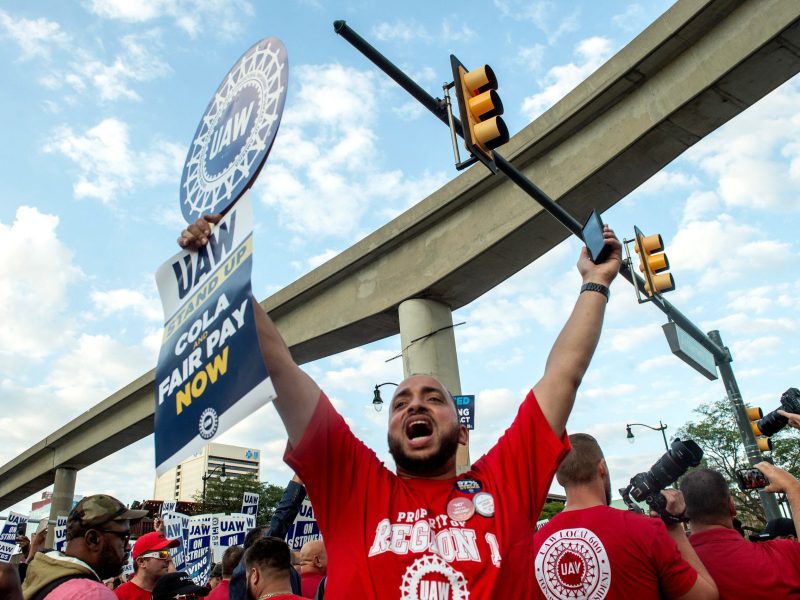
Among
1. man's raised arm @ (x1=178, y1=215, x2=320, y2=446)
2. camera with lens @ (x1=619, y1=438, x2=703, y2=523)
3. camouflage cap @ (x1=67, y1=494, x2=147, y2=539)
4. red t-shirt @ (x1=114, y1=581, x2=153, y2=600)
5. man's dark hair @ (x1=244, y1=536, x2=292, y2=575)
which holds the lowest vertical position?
red t-shirt @ (x1=114, y1=581, x2=153, y2=600)

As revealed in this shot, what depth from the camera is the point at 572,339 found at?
2.45 metres

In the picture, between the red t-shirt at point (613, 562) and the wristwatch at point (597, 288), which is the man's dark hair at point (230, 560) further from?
the wristwatch at point (597, 288)

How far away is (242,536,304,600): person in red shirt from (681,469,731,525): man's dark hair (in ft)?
8.41

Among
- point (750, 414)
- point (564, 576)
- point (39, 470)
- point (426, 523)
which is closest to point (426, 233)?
point (750, 414)

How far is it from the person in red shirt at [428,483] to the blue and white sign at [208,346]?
0.12 metres

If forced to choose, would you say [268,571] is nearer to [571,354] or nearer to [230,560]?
[230,560]

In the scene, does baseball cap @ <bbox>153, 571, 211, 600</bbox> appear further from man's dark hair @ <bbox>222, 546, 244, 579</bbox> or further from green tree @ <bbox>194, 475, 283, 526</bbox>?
green tree @ <bbox>194, 475, 283, 526</bbox>

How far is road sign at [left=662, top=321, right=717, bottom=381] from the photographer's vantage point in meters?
9.05

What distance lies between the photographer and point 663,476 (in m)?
3.41

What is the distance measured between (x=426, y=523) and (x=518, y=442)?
18.8 inches

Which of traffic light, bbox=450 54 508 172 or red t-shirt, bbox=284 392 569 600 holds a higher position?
traffic light, bbox=450 54 508 172

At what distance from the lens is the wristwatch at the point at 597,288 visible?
2588mm

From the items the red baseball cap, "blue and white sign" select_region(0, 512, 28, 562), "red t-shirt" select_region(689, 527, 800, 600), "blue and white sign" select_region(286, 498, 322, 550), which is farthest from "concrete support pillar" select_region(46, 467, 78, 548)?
"red t-shirt" select_region(689, 527, 800, 600)

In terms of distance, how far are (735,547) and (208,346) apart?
10.0 ft
